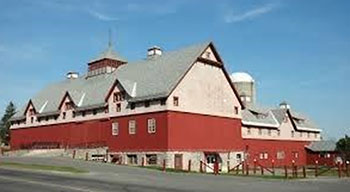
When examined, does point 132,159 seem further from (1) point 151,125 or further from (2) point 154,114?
(2) point 154,114

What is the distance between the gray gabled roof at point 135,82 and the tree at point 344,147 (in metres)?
33.2

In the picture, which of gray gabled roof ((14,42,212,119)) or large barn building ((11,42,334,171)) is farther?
gray gabled roof ((14,42,212,119))

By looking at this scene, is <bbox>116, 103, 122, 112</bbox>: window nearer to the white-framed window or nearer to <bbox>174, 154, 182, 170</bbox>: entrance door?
the white-framed window

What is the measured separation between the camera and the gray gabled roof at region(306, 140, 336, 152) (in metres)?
83.0

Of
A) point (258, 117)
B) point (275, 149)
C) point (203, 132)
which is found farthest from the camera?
point (275, 149)

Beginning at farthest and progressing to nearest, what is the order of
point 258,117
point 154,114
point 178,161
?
point 258,117
point 154,114
point 178,161

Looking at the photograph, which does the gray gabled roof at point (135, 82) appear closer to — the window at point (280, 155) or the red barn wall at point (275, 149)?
the red barn wall at point (275, 149)

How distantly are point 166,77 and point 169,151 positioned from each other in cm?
851

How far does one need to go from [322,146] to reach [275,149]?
11.0 metres

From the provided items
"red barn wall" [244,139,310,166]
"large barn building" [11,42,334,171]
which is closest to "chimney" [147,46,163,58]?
"large barn building" [11,42,334,171]

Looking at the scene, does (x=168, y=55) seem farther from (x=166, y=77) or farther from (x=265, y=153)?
(x=265, y=153)

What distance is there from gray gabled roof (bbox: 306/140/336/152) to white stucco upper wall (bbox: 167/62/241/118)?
27.1 metres

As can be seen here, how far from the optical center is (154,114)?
177 feet

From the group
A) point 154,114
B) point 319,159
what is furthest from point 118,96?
point 319,159
